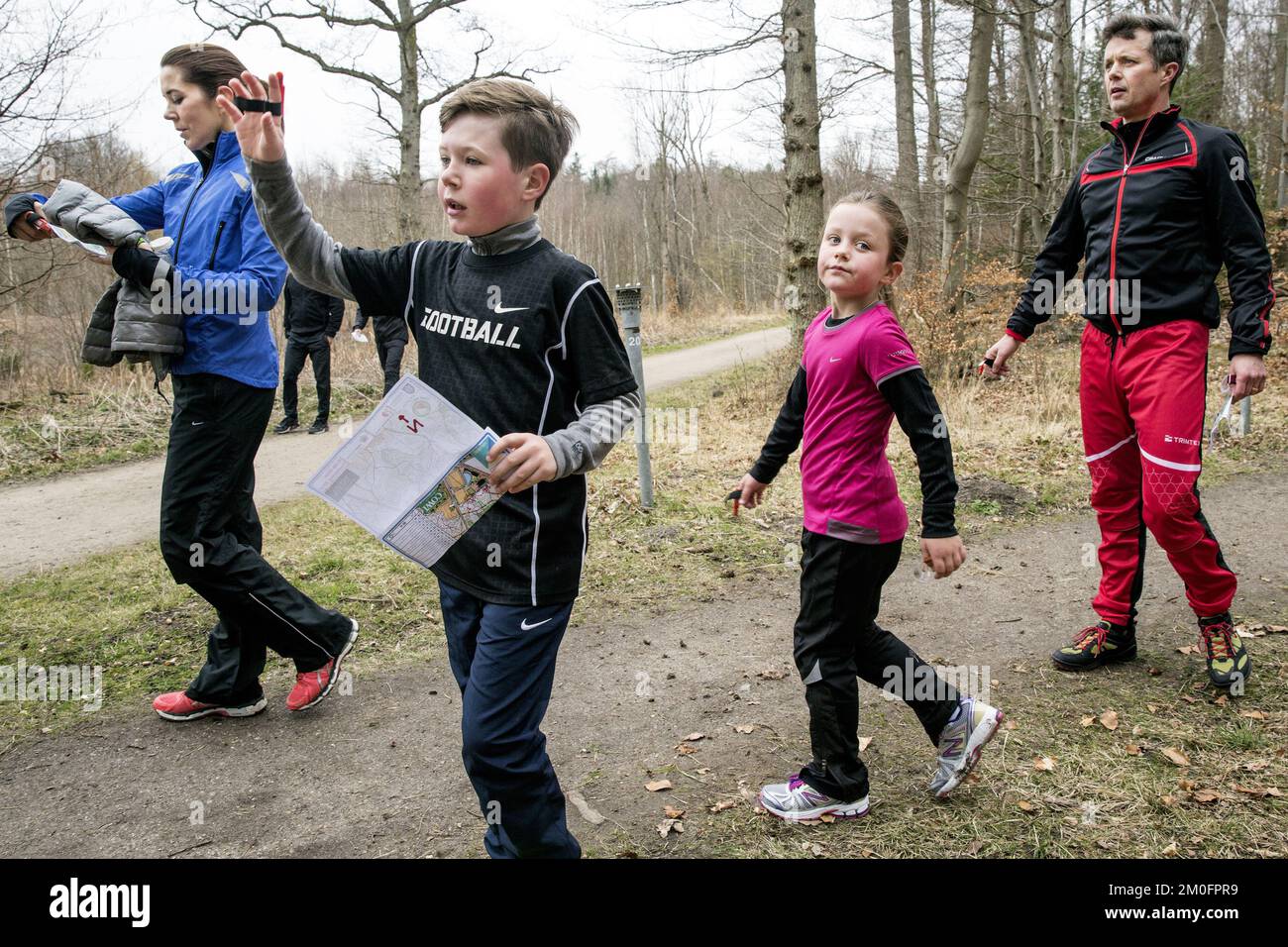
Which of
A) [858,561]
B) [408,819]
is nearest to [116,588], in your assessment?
[408,819]

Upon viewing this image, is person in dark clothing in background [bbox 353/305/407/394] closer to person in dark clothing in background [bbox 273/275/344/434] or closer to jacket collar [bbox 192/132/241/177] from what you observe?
person in dark clothing in background [bbox 273/275/344/434]

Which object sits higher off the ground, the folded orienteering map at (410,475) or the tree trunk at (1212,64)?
the tree trunk at (1212,64)

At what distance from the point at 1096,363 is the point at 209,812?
3.91m

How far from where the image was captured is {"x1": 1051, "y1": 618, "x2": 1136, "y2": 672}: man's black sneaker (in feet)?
13.5

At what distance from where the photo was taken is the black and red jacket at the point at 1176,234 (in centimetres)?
357

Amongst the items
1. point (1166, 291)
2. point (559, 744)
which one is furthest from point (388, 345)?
point (1166, 291)

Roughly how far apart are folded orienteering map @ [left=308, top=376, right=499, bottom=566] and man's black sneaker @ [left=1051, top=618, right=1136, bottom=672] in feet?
10.1

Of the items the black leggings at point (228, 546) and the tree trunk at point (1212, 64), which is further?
the tree trunk at point (1212, 64)

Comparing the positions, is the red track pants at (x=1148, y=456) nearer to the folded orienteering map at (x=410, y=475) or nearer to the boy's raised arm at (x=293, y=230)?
the folded orienteering map at (x=410, y=475)

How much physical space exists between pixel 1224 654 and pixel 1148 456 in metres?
0.91

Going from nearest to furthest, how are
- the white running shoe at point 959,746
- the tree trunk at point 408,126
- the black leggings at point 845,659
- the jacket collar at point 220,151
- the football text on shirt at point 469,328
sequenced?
the football text on shirt at point 469,328
the black leggings at point 845,659
the white running shoe at point 959,746
the jacket collar at point 220,151
the tree trunk at point 408,126

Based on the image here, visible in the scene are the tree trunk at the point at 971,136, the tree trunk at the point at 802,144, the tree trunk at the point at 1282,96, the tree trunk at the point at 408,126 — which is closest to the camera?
the tree trunk at the point at 802,144

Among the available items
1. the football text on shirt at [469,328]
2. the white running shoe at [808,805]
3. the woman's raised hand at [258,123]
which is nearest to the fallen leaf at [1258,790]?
the white running shoe at [808,805]

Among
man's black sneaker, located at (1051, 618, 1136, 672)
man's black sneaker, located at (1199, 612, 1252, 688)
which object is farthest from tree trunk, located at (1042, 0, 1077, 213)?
man's black sneaker, located at (1199, 612, 1252, 688)
